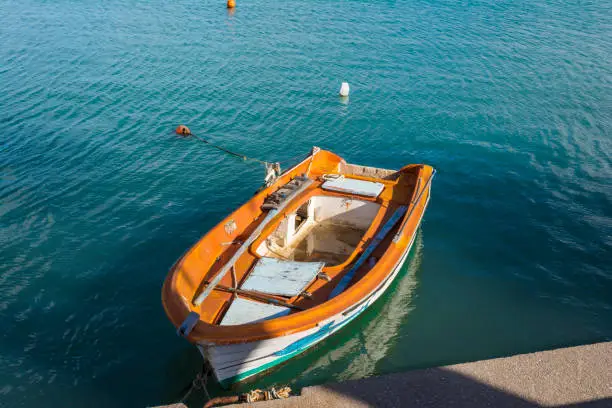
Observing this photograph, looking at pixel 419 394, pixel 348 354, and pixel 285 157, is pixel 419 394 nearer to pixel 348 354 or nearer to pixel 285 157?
pixel 348 354


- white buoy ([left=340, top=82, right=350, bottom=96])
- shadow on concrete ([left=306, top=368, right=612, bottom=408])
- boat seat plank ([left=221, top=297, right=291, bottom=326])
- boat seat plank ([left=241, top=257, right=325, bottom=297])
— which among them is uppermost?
white buoy ([left=340, top=82, right=350, bottom=96])

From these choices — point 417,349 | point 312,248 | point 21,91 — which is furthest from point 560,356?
point 21,91

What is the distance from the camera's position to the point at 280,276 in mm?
9891

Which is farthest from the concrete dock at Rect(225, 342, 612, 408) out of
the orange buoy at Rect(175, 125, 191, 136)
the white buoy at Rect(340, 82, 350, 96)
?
the white buoy at Rect(340, 82, 350, 96)

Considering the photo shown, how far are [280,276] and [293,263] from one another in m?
0.60

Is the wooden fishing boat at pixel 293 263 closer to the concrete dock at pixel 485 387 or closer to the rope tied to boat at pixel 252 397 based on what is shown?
the rope tied to boat at pixel 252 397

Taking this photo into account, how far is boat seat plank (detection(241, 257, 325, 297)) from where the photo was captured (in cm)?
946

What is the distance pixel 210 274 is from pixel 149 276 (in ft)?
9.56

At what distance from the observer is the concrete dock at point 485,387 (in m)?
7.57

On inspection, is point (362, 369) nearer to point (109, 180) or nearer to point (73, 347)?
point (73, 347)

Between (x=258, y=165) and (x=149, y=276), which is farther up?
(x=258, y=165)

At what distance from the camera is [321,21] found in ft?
107

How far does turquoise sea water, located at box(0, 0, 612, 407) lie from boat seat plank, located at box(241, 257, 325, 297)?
150 centimetres

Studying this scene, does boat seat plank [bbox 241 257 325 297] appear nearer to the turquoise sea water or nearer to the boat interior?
the boat interior
